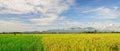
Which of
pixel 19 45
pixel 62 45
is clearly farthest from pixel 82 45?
pixel 19 45

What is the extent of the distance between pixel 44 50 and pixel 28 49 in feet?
1.67

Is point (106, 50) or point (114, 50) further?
point (114, 50)

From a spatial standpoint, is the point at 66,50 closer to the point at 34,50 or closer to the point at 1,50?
the point at 34,50

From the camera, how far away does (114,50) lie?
6.56 metres

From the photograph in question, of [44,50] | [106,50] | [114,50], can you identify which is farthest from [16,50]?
[114,50]

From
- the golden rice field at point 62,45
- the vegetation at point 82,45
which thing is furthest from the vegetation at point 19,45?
the vegetation at point 82,45

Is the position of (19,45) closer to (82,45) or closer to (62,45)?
(62,45)

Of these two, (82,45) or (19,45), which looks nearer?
(19,45)

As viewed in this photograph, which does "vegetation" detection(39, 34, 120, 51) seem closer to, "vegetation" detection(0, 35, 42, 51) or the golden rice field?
the golden rice field

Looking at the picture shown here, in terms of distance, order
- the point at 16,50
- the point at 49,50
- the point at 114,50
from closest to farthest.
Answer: the point at 16,50 → the point at 49,50 → the point at 114,50

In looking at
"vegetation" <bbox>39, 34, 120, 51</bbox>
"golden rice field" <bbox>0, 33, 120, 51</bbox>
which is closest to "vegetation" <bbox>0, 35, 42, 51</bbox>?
"golden rice field" <bbox>0, 33, 120, 51</bbox>

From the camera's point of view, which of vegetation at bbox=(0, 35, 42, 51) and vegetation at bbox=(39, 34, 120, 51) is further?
vegetation at bbox=(39, 34, 120, 51)

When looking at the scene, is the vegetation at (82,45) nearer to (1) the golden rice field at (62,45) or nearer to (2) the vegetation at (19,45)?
(1) the golden rice field at (62,45)

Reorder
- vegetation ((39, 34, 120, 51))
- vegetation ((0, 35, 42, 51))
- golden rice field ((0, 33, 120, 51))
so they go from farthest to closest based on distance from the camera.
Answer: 1. vegetation ((39, 34, 120, 51))
2. golden rice field ((0, 33, 120, 51))
3. vegetation ((0, 35, 42, 51))
